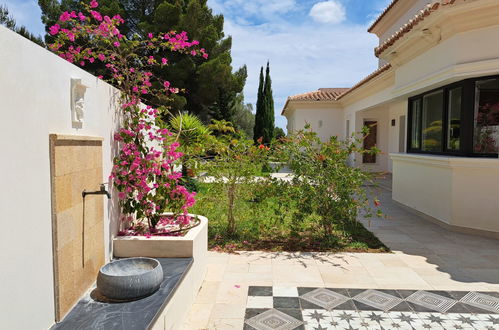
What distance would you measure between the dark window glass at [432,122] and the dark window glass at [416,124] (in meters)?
0.24

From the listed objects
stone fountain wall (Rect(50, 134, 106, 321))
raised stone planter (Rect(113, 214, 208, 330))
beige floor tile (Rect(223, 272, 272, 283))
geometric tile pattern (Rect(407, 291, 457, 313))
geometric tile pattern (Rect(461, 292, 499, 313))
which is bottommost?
beige floor tile (Rect(223, 272, 272, 283))

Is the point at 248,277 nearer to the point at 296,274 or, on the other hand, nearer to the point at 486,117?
the point at 296,274

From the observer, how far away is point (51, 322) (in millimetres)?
2479

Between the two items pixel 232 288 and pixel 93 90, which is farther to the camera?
pixel 232 288

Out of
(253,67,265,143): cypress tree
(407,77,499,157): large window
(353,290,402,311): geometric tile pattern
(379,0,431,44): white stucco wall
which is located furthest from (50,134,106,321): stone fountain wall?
(253,67,265,143): cypress tree

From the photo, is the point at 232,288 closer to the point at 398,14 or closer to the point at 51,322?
the point at 51,322

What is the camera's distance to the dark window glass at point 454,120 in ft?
22.4

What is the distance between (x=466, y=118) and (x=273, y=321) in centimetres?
550

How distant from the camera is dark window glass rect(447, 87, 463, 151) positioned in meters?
6.84

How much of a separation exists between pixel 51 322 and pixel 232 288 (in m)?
2.06

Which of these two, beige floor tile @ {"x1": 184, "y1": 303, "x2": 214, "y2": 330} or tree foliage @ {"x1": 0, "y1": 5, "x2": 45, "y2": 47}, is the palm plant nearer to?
beige floor tile @ {"x1": 184, "y1": 303, "x2": 214, "y2": 330}

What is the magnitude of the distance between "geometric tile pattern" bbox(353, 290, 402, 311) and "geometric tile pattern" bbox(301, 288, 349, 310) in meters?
0.18

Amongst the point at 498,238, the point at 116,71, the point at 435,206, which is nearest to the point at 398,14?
the point at 435,206

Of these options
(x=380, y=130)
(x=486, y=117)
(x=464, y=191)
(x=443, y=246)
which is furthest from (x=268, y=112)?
(x=443, y=246)
